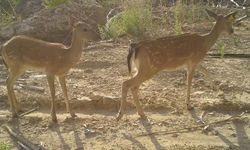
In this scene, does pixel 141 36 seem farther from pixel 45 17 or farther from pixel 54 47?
pixel 54 47

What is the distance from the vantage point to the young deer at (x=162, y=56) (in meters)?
7.68

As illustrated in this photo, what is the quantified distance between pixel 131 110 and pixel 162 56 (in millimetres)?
1102

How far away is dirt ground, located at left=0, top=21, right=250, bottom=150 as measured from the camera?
23.3 ft

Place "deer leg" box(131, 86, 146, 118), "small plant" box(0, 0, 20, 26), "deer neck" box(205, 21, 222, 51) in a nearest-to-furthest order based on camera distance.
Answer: "deer leg" box(131, 86, 146, 118)
"deer neck" box(205, 21, 222, 51)
"small plant" box(0, 0, 20, 26)

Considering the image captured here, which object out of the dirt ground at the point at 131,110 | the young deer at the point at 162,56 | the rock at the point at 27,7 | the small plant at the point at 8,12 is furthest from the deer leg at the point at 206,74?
the rock at the point at 27,7

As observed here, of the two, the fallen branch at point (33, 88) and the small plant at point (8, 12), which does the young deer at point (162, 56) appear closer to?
the fallen branch at point (33, 88)

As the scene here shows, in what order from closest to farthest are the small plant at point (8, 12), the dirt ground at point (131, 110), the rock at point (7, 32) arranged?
1. the dirt ground at point (131, 110)
2. the rock at point (7, 32)
3. the small plant at point (8, 12)

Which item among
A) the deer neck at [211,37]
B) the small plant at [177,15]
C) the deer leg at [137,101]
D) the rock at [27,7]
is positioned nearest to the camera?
the deer leg at [137,101]

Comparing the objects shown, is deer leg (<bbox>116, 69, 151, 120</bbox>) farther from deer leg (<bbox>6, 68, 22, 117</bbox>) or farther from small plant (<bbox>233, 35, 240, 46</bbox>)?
small plant (<bbox>233, 35, 240, 46</bbox>)

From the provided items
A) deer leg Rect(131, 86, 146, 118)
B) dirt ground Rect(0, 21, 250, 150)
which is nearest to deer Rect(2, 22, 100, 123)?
dirt ground Rect(0, 21, 250, 150)

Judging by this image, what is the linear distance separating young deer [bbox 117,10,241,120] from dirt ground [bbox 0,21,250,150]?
38 centimetres

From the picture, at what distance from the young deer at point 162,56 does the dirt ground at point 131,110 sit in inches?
14.9

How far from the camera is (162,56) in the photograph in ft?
25.8

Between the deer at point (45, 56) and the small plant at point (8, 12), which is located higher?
the deer at point (45, 56)
